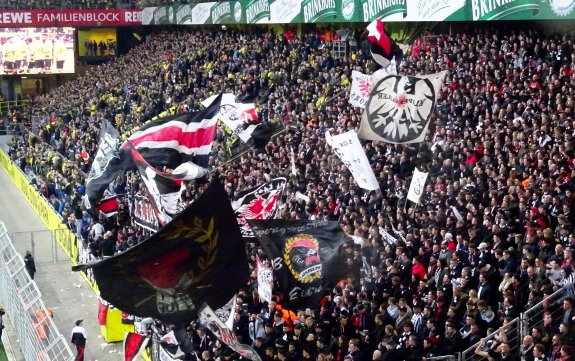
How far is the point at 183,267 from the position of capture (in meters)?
11.2

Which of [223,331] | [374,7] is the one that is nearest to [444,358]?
[223,331]

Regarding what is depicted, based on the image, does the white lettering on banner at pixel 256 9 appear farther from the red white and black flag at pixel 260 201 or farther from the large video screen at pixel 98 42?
the red white and black flag at pixel 260 201

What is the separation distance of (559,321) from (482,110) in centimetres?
780

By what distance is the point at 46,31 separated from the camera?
165 ft

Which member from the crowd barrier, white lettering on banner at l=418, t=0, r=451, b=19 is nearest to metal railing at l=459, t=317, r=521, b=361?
the crowd barrier

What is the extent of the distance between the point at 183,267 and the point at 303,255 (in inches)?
129

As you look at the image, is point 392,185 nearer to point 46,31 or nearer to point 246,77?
point 246,77

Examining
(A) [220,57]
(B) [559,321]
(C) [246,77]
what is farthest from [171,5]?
(B) [559,321]

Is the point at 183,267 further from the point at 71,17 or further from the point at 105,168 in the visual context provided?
the point at 71,17

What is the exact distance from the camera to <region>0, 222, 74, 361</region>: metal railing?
605 inches

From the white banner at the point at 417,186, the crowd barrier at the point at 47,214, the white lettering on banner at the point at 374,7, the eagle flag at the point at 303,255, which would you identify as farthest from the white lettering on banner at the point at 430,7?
the eagle flag at the point at 303,255

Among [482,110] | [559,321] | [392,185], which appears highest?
[482,110]

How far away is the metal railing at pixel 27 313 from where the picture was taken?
1536 centimetres

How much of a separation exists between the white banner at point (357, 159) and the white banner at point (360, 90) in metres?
2.63
